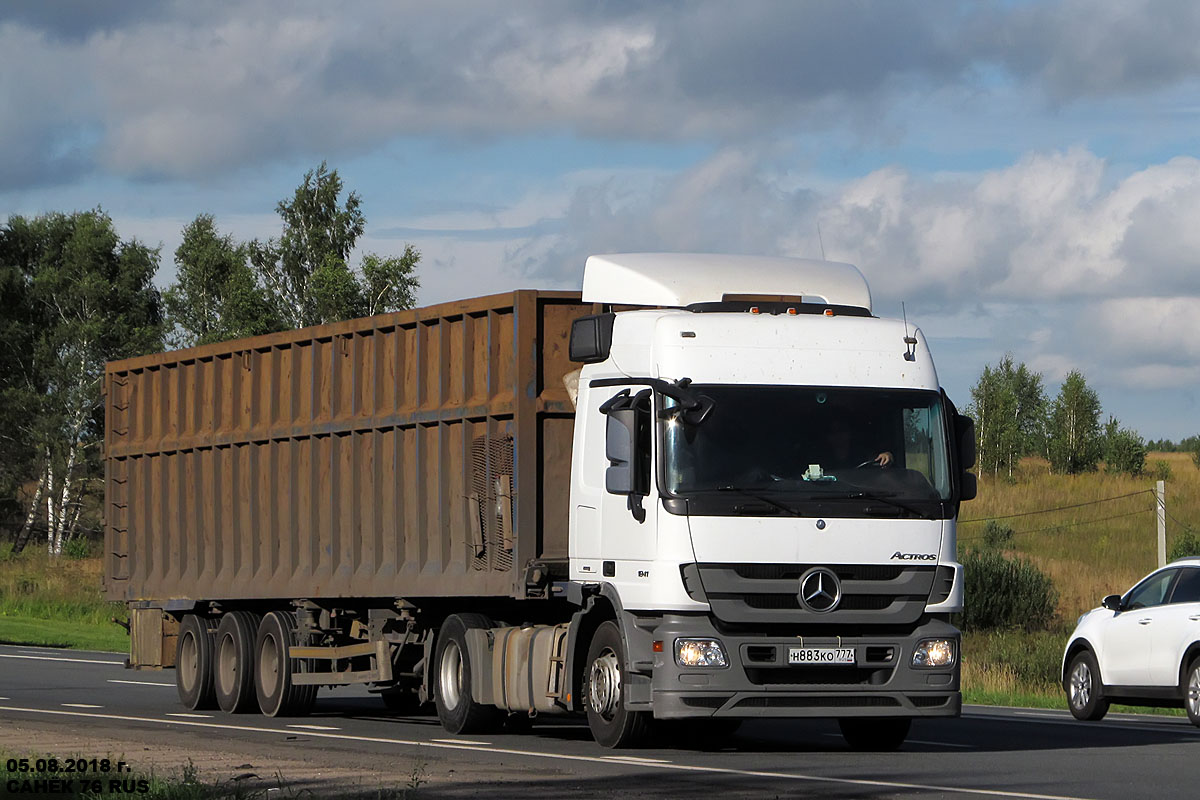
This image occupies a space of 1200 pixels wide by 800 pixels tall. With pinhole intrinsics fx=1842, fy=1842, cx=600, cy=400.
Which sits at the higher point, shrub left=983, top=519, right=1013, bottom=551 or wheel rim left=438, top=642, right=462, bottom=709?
shrub left=983, top=519, right=1013, bottom=551

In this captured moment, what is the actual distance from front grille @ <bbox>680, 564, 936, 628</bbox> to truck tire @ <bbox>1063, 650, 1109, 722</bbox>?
24.1 ft

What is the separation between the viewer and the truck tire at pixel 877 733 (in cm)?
1434

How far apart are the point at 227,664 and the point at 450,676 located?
4310 mm

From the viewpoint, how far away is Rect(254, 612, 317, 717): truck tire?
18562 millimetres

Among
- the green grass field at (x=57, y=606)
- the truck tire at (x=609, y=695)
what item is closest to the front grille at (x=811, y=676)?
the truck tire at (x=609, y=695)

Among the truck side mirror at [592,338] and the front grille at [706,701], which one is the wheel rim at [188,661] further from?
the front grille at [706,701]

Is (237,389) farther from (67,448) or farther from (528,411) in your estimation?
(67,448)

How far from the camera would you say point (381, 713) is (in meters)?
Result: 20.0

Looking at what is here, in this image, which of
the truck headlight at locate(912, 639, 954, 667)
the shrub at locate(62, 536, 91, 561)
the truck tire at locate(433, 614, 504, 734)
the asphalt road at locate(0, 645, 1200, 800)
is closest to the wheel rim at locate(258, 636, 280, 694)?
the asphalt road at locate(0, 645, 1200, 800)

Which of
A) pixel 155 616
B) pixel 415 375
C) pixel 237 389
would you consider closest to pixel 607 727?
pixel 415 375

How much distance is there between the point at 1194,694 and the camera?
18156 mm

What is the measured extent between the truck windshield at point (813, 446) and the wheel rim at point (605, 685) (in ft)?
5.00

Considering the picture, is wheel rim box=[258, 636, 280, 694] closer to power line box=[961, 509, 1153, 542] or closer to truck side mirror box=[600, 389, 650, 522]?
truck side mirror box=[600, 389, 650, 522]

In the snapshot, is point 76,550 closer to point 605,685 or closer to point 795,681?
point 605,685
